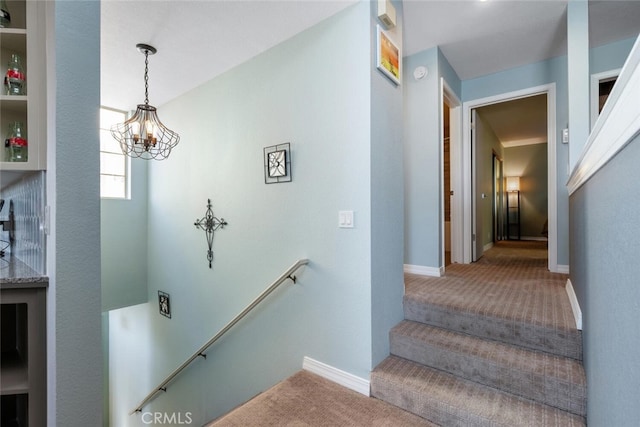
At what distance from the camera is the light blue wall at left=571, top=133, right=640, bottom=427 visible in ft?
2.06

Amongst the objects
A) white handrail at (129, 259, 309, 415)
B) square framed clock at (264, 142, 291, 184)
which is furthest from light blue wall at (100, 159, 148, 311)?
square framed clock at (264, 142, 291, 184)

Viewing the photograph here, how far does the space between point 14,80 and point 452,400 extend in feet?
8.41

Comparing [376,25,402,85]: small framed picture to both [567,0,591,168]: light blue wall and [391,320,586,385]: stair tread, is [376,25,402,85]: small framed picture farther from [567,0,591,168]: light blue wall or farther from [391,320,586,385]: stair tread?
[391,320,586,385]: stair tread

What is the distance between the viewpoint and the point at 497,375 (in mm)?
1681

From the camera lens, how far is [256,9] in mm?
2098

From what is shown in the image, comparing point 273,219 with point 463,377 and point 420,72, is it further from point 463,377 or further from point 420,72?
point 420,72

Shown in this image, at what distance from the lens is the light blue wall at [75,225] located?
1.13 meters

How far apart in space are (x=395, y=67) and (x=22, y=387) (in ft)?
8.58

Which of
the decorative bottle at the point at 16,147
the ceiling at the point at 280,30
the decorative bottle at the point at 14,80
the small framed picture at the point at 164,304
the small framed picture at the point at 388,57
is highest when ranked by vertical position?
the ceiling at the point at 280,30

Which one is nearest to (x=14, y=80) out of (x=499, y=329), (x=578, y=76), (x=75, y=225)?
(x=75, y=225)

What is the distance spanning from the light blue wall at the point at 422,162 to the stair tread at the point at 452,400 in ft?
4.41

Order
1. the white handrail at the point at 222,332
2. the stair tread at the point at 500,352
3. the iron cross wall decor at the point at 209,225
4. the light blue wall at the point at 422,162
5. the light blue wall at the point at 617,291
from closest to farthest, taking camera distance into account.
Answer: the light blue wall at the point at 617,291
the stair tread at the point at 500,352
the white handrail at the point at 222,332
the light blue wall at the point at 422,162
the iron cross wall decor at the point at 209,225

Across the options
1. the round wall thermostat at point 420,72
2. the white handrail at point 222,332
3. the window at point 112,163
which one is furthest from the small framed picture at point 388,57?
the window at point 112,163

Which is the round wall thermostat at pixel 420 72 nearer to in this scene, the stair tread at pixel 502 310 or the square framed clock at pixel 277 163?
the square framed clock at pixel 277 163
